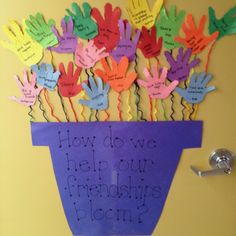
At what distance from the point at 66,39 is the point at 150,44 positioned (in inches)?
9.7

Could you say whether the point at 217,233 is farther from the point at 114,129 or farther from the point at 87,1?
the point at 87,1

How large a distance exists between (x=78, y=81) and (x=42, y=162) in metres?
0.29

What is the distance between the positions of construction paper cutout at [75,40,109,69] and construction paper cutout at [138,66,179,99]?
0.14 metres

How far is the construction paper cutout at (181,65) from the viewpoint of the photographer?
0.81 m

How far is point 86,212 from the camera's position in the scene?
930mm

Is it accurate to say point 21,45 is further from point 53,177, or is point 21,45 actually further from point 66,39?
point 53,177

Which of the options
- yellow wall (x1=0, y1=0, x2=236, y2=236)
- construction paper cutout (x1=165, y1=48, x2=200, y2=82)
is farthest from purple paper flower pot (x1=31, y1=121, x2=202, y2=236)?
construction paper cutout (x1=165, y1=48, x2=200, y2=82)

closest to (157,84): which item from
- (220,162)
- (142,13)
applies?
(142,13)

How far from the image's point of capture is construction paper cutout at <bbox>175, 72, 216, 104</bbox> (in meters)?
0.83

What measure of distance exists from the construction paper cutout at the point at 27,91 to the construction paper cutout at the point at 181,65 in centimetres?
40

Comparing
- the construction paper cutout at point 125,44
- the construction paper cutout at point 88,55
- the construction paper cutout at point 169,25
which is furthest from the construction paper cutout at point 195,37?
the construction paper cutout at point 88,55

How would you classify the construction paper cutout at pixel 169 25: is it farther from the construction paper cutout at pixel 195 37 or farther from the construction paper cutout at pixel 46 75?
the construction paper cutout at pixel 46 75

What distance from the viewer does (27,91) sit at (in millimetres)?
860

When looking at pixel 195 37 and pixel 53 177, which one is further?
pixel 53 177
